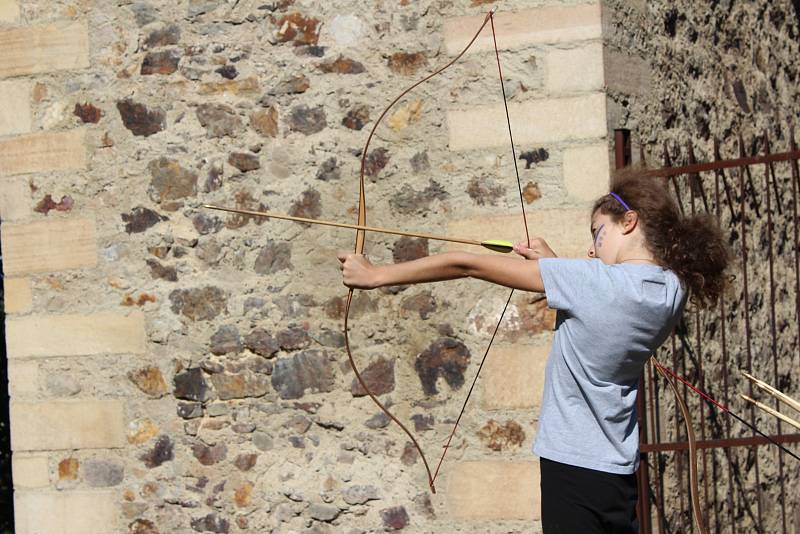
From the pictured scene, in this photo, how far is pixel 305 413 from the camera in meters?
4.44

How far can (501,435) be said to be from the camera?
4.26m

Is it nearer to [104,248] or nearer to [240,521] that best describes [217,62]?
[104,248]

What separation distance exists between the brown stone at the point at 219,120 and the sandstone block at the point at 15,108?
0.76 m

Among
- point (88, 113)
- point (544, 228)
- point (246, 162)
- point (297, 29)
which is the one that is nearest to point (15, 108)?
point (88, 113)

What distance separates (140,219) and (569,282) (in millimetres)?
2219

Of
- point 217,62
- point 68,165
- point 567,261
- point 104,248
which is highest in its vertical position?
point 217,62

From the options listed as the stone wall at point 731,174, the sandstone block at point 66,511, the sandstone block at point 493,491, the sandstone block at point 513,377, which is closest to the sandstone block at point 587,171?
the stone wall at point 731,174

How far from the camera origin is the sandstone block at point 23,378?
4820 mm

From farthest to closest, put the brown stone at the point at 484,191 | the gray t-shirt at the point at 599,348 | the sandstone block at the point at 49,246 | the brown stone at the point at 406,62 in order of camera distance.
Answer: the sandstone block at the point at 49,246 < the brown stone at the point at 406,62 < the brown stone at the point at 484,191 < the gray t-shirt at the point at 599,348

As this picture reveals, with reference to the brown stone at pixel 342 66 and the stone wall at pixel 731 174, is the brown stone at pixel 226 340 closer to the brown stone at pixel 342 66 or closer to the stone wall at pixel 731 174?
the brown stone at pixel 342 66

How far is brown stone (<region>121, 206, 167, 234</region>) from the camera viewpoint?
15.2ft

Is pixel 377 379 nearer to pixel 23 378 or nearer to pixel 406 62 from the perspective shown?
pixel 406 62

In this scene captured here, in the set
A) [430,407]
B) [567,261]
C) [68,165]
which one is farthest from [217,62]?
[567,261]

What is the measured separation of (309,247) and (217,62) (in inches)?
Result: 30.3
